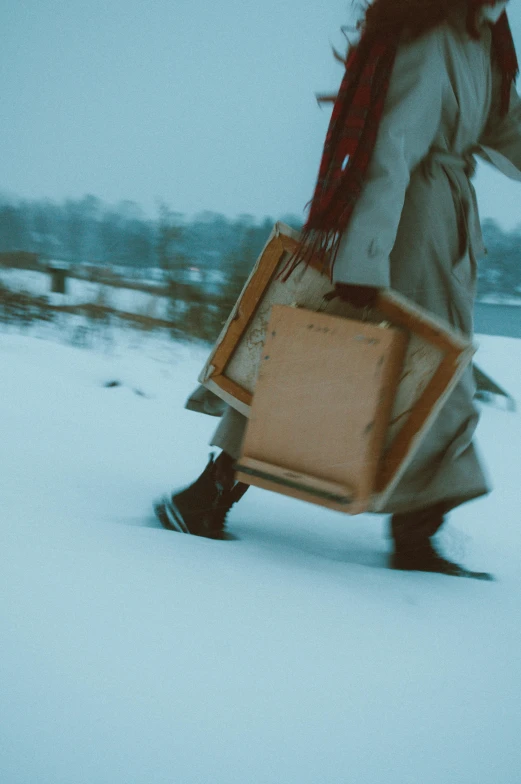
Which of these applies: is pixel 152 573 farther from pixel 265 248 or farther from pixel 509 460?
pixel 509 460

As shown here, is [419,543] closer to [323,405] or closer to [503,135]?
[323,405]

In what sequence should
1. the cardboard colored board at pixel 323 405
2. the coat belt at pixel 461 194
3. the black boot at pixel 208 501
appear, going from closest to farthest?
the cardboard colored board at pixel 323 405 → the coat belt at pixel 461 194 → the black boot at pixel 208 501

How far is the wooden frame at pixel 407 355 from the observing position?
1384 mm

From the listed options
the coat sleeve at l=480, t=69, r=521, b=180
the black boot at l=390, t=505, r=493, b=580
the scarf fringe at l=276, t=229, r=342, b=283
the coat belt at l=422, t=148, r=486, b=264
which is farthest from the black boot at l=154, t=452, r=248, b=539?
the coat sleeve at l=480, t=69, r=521, b=180

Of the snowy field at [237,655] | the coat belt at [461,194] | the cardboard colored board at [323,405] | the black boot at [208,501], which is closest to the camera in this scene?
the snowy field at [237,655]

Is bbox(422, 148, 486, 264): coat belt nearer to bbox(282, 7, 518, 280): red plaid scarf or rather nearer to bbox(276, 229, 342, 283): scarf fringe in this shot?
bbox(282, 7, 518, 280): red plaid scarf

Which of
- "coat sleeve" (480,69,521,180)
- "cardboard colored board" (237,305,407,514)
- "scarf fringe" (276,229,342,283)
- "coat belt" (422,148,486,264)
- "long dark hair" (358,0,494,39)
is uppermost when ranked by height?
"long dark hair" (358,0,494,39)

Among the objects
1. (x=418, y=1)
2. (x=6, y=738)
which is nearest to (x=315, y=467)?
(x=6, y=738)

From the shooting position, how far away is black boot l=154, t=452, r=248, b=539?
1.69 meters

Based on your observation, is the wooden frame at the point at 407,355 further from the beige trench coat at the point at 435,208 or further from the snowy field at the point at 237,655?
the snowy field at the point at 237,655

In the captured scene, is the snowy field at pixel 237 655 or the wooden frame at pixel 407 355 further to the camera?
the wooden frame at pixel 407 355

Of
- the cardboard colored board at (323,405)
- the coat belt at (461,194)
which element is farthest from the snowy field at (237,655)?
the coat belt at (461,194)

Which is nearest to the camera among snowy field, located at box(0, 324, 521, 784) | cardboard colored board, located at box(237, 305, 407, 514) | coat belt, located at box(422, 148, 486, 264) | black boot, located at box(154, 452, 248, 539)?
snowy field, located at box(0, 324, 521, 784)

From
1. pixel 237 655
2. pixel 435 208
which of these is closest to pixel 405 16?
pixel 435 208
